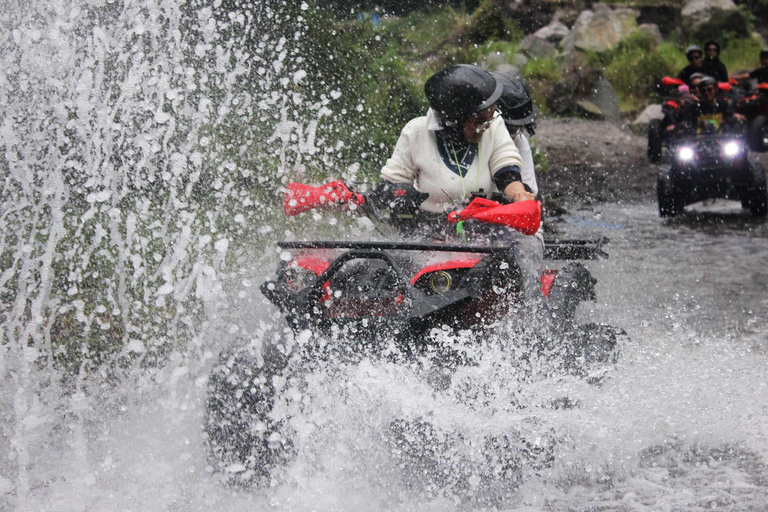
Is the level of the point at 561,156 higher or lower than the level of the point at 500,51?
lower

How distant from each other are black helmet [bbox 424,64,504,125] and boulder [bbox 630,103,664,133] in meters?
13.8

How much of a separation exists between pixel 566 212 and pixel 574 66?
7.99 meters

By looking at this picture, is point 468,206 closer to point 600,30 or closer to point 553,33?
point 600,30

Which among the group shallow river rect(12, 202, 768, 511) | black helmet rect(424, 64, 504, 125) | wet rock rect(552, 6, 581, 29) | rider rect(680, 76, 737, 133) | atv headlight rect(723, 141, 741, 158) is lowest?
Answer: shallow river rect(12, 202, 768, 511)

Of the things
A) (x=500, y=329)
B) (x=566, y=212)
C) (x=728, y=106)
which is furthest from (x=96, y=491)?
(x=728, y=106)

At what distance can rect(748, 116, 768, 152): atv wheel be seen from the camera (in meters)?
13.9

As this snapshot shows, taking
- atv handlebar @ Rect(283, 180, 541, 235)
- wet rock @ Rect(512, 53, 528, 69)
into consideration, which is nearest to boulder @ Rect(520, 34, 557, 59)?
wet rock @ Rect(512, 53, 528, 69)

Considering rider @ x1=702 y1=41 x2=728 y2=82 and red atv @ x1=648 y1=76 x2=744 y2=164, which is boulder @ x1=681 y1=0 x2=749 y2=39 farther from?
red atv @ x1=648 y1=76 x2=744 y2=164

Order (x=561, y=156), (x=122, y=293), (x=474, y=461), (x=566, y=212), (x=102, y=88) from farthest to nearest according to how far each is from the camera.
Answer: (x=561, y=156), (x=566, y=212), (x=102, y=88), (x=122, y=293), (x=474, y=461)

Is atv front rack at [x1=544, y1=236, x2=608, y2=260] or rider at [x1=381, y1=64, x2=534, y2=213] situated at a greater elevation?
rider at [x1=381, y1=64, x2=534, y2=213]

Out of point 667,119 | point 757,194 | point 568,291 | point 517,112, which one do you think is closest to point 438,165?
point 568,291

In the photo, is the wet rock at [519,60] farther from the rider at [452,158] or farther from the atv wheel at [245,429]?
the atv wheel at [245,429]

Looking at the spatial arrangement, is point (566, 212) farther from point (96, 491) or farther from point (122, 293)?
point (96, 491)

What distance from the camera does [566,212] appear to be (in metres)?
12.0
